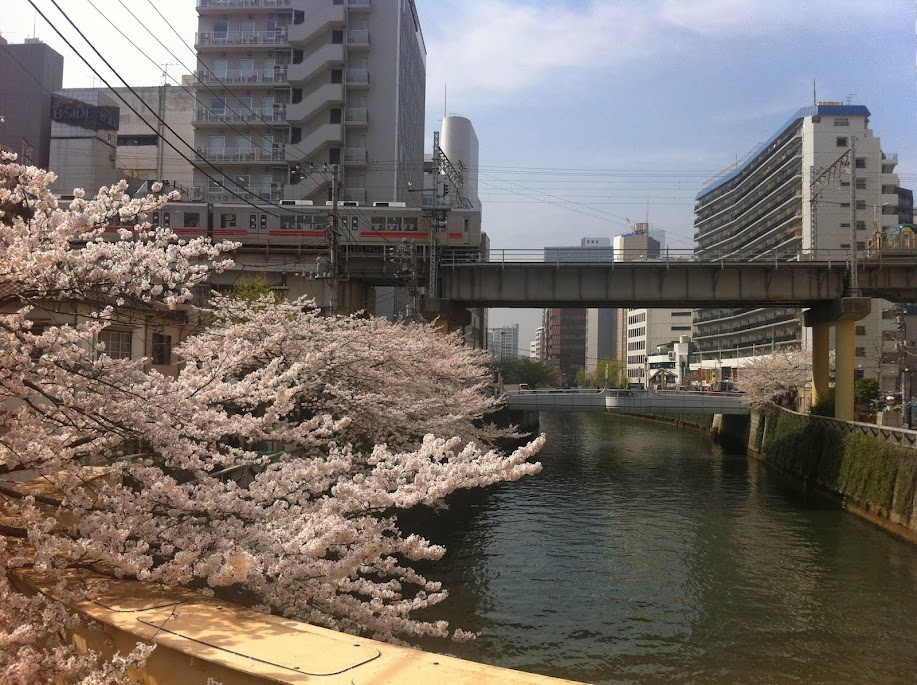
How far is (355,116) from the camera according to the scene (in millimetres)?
52344

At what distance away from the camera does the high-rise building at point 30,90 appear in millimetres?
50125

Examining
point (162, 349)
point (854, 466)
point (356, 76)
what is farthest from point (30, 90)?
point (854, 466)

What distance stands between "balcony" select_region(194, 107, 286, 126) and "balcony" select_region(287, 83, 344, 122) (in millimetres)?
2186

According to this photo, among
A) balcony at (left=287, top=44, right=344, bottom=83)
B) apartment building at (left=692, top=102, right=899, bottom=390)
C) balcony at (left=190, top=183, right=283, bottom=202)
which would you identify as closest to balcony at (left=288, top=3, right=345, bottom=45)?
balcony at (left=287, top=44, right=344, bottom=83)

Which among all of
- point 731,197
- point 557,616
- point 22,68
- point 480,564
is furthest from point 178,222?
point 731,197

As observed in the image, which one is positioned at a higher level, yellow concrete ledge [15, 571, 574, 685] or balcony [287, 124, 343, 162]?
balcony [287, 124, 343, 162]

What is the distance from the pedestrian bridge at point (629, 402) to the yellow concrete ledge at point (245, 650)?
3685cm

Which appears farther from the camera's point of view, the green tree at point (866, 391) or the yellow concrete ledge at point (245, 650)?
the green tree at point (866, 391)

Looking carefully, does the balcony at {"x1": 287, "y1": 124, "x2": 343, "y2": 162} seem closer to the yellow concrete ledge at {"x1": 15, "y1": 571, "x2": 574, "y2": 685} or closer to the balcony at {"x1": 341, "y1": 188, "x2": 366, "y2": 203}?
the balcony at {"x1": 341, "y1": 188, "x2": 366, "y2": 203}

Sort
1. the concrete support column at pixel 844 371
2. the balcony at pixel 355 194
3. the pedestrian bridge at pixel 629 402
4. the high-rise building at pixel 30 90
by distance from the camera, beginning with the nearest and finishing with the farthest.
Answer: the concrete support column at pixel 844 371, the pedestrian bridge at pixel 629 402, the high-rise building at pixel 30 90, the balcony at pixel 355 194

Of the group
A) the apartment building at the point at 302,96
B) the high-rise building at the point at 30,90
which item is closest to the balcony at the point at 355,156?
the apartment building at the point at 302,96

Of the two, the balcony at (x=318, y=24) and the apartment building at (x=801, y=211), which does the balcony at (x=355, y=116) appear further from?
the apartment building at (x=801, y=211)

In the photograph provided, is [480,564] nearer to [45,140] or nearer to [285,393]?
[285,393]

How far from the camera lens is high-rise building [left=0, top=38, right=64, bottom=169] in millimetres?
50125
